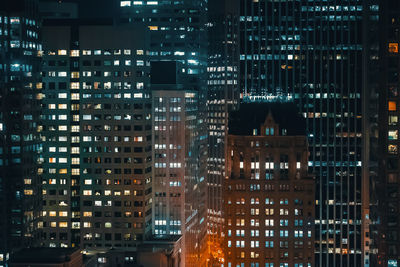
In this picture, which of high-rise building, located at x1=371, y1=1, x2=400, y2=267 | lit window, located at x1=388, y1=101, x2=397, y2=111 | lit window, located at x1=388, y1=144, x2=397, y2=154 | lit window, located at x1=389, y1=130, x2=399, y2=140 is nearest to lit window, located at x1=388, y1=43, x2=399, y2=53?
high-rise building, located at x1=371, y1=1, x2=400, y2=267

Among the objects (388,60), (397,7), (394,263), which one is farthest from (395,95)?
(394,263)

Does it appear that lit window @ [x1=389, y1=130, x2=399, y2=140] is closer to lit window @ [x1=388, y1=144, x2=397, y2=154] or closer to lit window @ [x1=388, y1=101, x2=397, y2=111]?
lit window @ [x1=388, y1=144, x2=397, y2=154]

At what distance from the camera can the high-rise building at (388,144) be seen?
17038 cm

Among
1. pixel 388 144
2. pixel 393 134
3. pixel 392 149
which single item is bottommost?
pixel 392 149

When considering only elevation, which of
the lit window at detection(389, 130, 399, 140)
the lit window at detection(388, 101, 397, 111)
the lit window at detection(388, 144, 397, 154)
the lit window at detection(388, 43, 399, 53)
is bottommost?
the lit window at detection(388, 144, 397, 154)

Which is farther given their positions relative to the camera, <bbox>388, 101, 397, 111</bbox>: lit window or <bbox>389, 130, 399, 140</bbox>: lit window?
<bbox>388, 101, 397, 111</bbox>: lit window

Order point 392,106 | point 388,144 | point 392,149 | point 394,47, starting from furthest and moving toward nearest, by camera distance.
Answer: point 394,47, point 392,106, point 388,144, point 392,149

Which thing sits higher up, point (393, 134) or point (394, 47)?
point (394, 47)

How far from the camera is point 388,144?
563 feet

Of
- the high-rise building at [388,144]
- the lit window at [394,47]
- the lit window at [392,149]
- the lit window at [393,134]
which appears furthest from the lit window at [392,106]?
the lit window at [394,47]

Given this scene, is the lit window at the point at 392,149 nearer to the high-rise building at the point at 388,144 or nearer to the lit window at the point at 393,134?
the high-rise building at the point at 388,144

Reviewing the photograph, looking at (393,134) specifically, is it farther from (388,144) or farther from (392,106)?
(392,106)

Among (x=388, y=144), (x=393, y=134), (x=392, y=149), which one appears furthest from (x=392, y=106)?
(x=392, y=149)

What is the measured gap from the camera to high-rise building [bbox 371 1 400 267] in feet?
559
